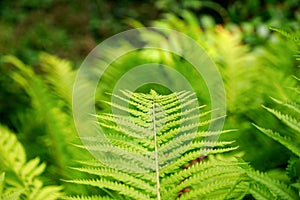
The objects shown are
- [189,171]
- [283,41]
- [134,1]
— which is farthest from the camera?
[134,1]

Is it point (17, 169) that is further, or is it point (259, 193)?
point (17, 169)

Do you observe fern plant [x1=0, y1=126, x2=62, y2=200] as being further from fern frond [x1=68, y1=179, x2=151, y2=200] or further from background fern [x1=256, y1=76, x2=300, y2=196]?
background fern [x1=256, y1=76, x2=300, y2=196]

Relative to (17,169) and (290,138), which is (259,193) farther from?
(17,169)

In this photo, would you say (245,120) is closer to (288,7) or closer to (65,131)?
(65,131)

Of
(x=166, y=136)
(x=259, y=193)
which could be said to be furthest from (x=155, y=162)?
(x=259, y=193)

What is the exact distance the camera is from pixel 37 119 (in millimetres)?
1344

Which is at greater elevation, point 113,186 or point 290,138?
point 290,138

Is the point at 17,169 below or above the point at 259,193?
above

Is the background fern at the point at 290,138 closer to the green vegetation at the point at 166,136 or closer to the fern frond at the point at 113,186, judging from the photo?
the green vegetation at the point at 166,136

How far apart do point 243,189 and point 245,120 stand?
42 centimetres

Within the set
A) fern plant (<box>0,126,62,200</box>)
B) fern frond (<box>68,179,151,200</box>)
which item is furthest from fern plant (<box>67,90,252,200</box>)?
fern plant (<box>0,126,62,200</box>)

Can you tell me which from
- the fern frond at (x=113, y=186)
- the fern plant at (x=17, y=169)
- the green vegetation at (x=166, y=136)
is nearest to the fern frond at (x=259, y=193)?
the green vegetation at (x=166, y=136)

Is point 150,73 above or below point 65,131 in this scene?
above

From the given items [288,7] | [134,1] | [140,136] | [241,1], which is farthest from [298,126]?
[134,1]
